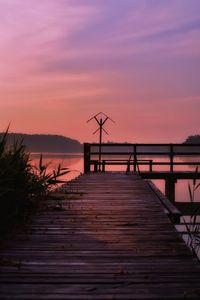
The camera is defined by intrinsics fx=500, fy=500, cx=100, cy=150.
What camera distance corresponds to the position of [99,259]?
4445 mm

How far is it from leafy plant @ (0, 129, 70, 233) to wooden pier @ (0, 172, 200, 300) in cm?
26

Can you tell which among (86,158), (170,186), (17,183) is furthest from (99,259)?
(170,186)

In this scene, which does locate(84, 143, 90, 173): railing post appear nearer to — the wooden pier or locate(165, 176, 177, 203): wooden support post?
locate(165, 176, 177, 203): wooden support post

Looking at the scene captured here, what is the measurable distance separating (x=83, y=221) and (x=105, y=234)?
3.28 ft

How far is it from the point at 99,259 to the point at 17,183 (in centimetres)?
249

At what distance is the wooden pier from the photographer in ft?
11.6

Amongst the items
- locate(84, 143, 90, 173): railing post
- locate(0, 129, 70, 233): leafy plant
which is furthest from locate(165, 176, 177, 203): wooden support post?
locate(0, 129, 70, 233): leafy plant

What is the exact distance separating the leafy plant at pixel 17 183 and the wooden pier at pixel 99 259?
0.26 meters

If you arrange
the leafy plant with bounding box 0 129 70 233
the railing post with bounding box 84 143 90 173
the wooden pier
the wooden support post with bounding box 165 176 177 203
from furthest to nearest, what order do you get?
the wooden support post with bounding box 165 176 177 203
the railing post with bounding box 84 143 90 173
the leafy plant with bounding box 0 129 70 233
the wooden pier

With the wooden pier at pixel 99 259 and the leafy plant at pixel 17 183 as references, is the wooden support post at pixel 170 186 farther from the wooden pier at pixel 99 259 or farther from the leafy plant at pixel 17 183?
the wooden pier at pixel 99 259

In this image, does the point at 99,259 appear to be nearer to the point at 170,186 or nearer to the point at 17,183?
the point at 17,183

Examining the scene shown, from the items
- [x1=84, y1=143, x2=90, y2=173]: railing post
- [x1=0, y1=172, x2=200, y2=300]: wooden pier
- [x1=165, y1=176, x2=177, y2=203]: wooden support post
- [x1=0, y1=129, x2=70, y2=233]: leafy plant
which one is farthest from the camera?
[x1=165, y1=176, x2=177, y2=203]: wooden support post

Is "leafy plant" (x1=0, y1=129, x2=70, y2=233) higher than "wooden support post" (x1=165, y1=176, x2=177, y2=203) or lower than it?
higher

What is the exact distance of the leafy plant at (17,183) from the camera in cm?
591
